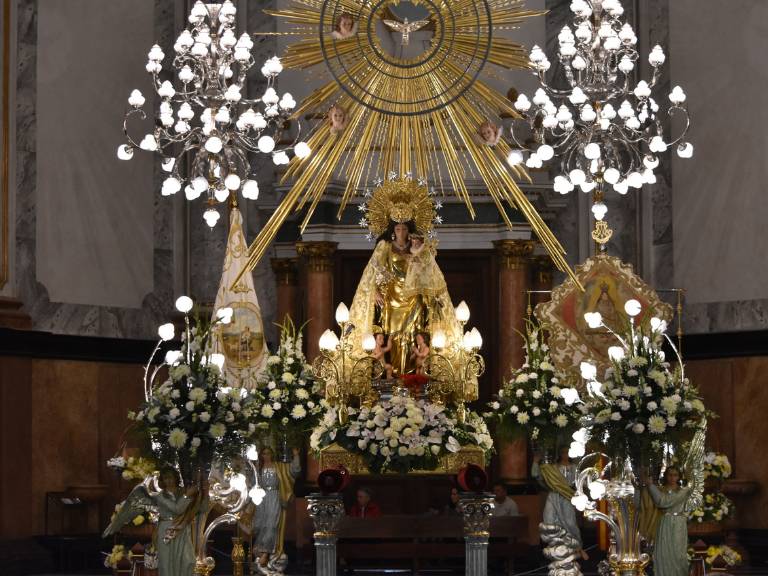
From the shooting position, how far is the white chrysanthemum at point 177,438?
13227 mm

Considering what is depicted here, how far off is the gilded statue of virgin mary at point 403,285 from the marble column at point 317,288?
9.89 feet

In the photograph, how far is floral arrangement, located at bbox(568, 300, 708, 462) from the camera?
13.4 m

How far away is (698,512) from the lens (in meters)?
17.5

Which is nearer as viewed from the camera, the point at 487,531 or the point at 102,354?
the point at 487,531

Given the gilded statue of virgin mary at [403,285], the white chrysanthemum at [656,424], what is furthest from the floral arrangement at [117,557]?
the white chrysanthemum at [656,424]

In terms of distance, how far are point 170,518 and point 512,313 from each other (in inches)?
299

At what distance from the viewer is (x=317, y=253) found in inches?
792

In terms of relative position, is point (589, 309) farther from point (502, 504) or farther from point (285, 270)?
point (285, 270)

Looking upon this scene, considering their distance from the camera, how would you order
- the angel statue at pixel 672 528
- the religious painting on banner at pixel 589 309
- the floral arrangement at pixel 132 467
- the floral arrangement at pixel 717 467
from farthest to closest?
the religious painting on banner at pixel 589 309
the floral arrangement at pixel 717 467
the floral arrangement at pixel 132 467
the angel statue at pixel 672 528

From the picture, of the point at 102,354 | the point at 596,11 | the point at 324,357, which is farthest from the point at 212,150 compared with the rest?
the point at 102,354

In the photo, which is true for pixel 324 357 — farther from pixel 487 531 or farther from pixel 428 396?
pixel 487 531

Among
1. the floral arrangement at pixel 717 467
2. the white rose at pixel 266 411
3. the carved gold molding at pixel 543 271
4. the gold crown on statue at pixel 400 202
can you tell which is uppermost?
the gold crown on statue at pixel 400 202

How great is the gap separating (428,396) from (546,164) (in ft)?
16.8

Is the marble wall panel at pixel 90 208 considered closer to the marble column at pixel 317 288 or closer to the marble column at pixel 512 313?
the marble column at pixel 317 288
